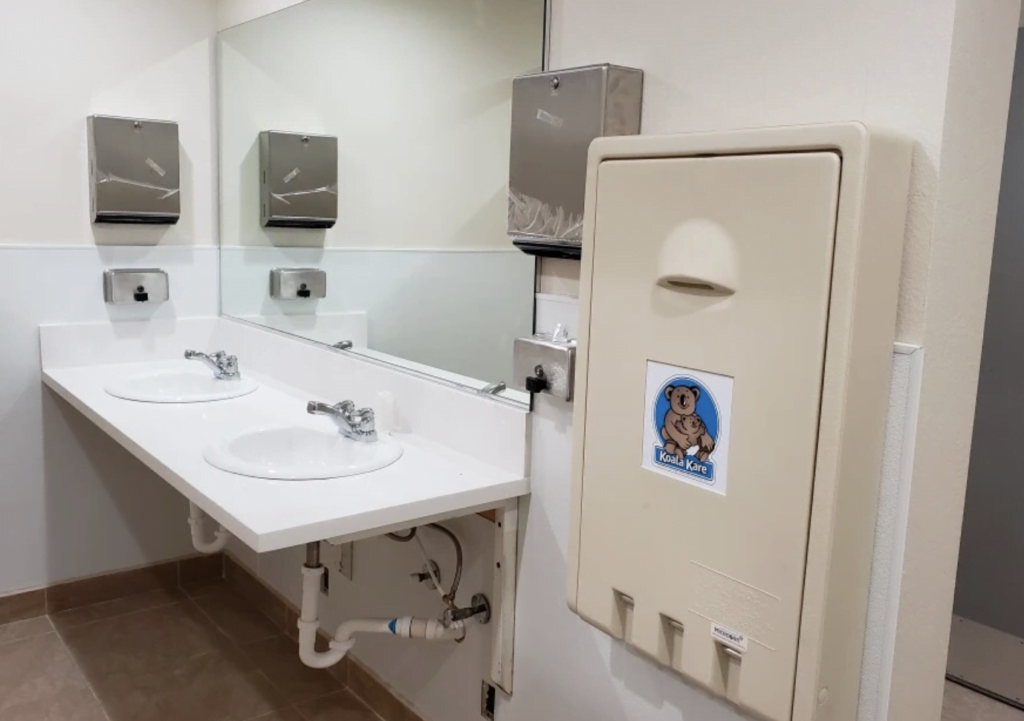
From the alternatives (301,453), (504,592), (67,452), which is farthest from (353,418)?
(67,452)

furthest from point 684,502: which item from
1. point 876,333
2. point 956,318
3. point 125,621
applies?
point 125,621

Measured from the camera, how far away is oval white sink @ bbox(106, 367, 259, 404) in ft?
7.64

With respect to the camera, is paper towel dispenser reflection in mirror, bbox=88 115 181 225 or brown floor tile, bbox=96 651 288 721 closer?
brown floor tile, bbox=96 651 288 721

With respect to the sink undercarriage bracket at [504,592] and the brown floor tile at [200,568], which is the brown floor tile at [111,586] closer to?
the brown floor tile at [200,568]

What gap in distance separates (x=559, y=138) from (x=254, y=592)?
2064mm

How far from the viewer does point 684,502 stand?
1167 millimetres

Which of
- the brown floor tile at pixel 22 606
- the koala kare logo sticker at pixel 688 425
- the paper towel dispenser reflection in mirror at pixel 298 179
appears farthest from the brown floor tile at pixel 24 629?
the koala kare logo sticker at pixel 688 425

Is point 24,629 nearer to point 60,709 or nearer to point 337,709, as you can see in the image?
point 60,709

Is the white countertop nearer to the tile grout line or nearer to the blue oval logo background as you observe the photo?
the blue oval logo background

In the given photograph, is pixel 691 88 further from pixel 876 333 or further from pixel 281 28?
pixel 281 28

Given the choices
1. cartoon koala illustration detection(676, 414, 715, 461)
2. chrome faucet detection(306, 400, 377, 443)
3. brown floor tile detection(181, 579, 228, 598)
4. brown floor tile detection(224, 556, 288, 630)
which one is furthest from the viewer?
brown floor tile detection(181, 579, 228, 598)

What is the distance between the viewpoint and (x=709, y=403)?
1.12 m

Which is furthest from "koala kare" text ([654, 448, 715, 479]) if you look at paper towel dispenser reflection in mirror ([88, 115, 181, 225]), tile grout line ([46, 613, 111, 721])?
paper towel dispenser reflection in mirror ([88, 115, 181, 225])

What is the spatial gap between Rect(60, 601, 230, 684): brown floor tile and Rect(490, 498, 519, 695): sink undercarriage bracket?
1.23 meters
